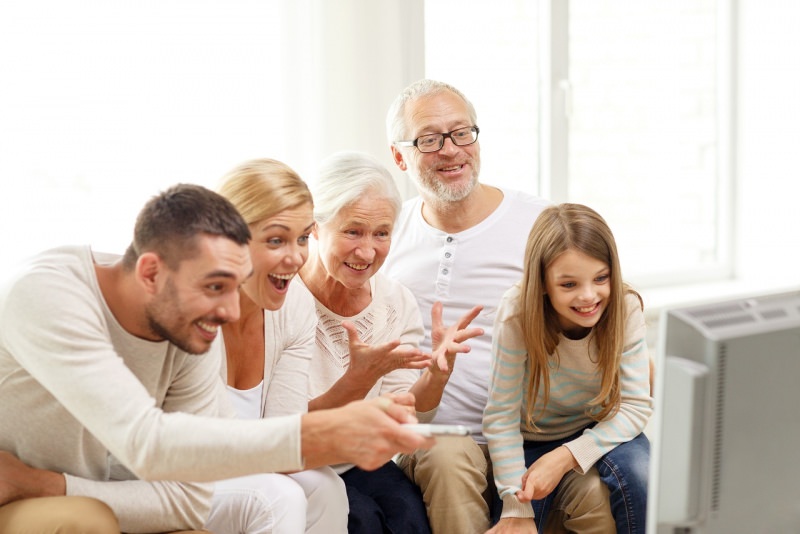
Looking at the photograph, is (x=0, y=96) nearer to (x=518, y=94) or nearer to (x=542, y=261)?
(x=542, y=261)

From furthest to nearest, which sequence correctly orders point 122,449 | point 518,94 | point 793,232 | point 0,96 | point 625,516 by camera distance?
point 793,232, point 518,94, point 0,96, point 625,516, point 122,449

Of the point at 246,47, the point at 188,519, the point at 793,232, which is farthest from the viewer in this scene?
the point at 793,232

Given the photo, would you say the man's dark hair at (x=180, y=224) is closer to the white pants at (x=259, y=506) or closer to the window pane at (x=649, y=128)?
the white pants at (x=259, y=506)

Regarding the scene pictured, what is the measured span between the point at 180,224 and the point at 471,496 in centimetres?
101

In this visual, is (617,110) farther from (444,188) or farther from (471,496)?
(471,496)

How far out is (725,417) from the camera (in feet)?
3.92

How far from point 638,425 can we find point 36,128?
1.67 meters

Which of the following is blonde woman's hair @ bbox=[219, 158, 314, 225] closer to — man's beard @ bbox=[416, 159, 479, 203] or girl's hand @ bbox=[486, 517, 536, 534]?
man's beard @ bbox=[416, 159, 479, 203]

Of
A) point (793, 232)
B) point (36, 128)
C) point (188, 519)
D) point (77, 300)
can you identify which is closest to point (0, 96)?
point (36, 128)

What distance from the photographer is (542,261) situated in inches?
83.6

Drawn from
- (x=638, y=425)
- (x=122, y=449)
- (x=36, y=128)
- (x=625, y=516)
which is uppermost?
(x=36, y=128)

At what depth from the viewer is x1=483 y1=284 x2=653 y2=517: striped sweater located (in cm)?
211

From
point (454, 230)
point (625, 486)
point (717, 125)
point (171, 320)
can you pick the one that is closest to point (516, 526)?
point (625, 486)

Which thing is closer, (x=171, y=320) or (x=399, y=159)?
(x=171, y=320)
